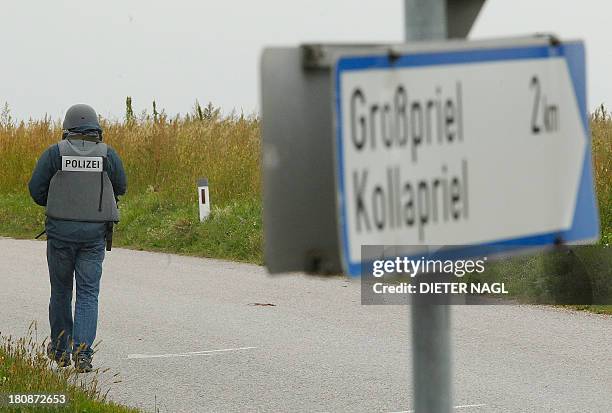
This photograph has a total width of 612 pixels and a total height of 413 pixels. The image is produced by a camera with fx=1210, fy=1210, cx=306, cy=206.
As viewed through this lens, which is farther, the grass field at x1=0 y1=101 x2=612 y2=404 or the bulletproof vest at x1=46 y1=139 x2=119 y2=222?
the grass field at x1=0 y1=101 x2=612 y2=404

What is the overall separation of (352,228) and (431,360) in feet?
0.95

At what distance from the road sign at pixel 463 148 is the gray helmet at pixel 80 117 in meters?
6.51

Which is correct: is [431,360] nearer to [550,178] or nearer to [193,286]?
[550,178]

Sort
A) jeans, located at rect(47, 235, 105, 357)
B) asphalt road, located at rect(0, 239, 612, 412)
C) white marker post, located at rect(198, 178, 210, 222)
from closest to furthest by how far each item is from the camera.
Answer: asphalt road, located at rect(0, 239, 612, 412) < jeans, located at rect(47, 235, 105, 357) < white marker post, located at rect(198, 178, 210, 222)

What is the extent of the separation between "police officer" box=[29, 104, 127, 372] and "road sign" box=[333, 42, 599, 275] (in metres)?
6.49

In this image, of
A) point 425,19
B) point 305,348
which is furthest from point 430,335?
point 305,348

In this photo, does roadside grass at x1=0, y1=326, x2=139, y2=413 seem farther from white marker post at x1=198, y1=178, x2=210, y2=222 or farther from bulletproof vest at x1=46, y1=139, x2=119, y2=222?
white marker post at x1=198, y1=178, x2=210, y2=222

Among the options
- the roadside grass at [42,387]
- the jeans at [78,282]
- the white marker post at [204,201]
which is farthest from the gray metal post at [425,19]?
the white marker post at [204,201]

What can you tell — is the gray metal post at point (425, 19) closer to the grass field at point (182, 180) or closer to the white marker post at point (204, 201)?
the grass field at point (182, 180)

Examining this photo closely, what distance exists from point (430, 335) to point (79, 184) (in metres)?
6.65

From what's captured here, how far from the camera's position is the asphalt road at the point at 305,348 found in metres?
7.87

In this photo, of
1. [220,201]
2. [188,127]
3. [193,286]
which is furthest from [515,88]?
[188,127]

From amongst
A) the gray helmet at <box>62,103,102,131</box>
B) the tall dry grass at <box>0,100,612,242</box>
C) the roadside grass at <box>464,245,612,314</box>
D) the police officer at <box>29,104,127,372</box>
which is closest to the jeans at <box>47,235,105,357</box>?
the police officer at <box>29,104,127,372</box>

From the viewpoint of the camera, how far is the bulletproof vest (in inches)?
333
